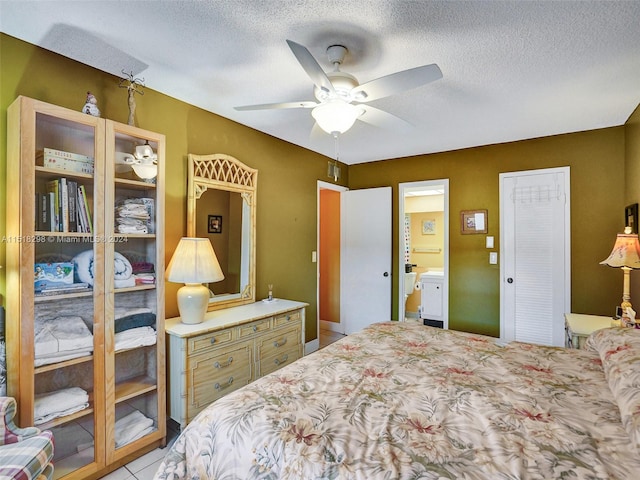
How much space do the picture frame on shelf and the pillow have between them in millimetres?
2062

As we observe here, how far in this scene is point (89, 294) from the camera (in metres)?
1.82

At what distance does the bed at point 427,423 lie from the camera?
3.14 ft

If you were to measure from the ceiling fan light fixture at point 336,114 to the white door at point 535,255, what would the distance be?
261 cm

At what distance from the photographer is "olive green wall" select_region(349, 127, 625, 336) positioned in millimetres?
3170

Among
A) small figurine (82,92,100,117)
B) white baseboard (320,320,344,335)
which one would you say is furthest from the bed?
white baseboard (320,320,344,335)

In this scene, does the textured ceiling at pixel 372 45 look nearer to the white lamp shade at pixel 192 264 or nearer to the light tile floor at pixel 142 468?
the white lamp shade at pixel 192 264

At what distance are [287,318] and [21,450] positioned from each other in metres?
1.82

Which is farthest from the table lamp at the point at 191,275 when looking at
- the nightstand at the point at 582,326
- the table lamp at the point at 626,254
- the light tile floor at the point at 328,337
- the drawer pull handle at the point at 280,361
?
the table lamp at the point at 626,254

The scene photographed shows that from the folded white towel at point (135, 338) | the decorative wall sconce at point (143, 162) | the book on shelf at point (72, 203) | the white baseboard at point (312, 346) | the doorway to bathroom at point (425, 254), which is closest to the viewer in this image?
the book on shelf at point (72, 203)

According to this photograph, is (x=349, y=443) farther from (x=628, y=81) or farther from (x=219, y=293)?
(x=628, y=81)

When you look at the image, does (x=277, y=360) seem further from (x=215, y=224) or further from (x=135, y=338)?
(x=215, y=224)

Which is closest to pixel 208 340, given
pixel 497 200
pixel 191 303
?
pixel 191 303

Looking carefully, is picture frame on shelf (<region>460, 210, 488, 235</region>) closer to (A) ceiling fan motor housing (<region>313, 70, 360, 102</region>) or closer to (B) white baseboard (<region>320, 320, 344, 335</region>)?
(B) white baseboard (<region>320, 320, 344, 335</region>)

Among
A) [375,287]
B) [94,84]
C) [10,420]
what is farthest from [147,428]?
[375,287]
